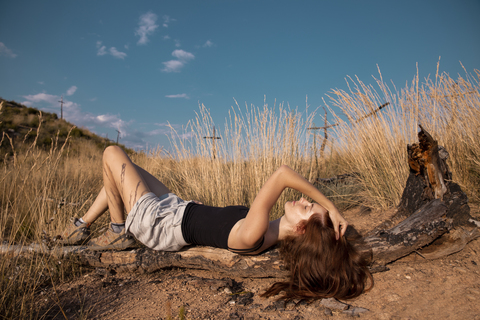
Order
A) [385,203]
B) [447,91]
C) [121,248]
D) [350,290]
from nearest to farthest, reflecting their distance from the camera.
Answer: [350,290] → [121,248] → [385,203] → [447,91]

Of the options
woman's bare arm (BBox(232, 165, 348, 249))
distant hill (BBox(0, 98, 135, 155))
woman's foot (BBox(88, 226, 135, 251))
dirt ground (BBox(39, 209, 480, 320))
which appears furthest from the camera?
distant hill (BBox(0, 98, 135, 155))

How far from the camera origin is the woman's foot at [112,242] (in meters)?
2.08

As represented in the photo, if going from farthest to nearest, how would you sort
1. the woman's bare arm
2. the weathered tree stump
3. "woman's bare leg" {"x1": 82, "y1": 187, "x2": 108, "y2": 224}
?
"woman's bare leg" {"x1": 82, "y1": 187, "x2": 108, "y2": 224}, the weathered tree stump, the woman's bare arm

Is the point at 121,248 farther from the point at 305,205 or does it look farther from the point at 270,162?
the point at 270,162

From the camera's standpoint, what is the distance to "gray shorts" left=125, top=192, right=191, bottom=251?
189 cm

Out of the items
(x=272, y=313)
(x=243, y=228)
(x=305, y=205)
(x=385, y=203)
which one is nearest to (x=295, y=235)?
(x=305, y=205)

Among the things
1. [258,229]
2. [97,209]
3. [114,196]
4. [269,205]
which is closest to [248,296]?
[258,229]

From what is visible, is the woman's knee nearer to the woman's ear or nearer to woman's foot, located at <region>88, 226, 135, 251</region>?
woman's foot, located at <region>88, 226, 135, 251</region>

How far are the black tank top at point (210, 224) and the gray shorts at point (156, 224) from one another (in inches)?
2.5

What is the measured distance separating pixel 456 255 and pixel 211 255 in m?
1.83

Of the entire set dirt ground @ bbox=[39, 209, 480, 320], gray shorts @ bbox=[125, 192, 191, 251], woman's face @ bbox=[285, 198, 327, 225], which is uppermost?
woman's face @ bbox=[285, 198, 327, 225]

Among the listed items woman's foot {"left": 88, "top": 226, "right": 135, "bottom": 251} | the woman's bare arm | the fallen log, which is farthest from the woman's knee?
the woman's bare arm

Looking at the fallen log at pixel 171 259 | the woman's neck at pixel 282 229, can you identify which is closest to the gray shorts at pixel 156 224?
the fallen log at pixel 171 259

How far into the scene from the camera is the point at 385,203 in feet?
9.78
